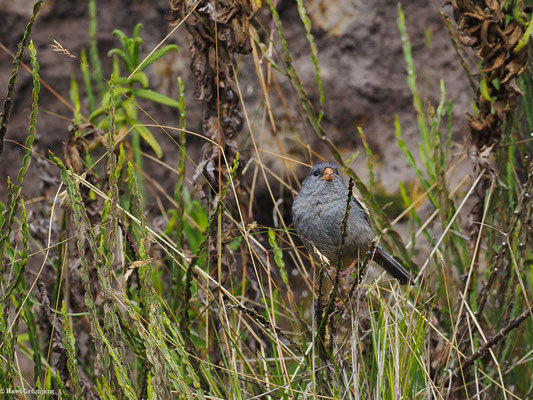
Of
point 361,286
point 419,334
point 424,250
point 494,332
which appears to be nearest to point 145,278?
point 361,286

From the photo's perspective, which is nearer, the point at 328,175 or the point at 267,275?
the point at 267,275

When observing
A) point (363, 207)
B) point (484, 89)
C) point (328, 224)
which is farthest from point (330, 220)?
point (484, 89)

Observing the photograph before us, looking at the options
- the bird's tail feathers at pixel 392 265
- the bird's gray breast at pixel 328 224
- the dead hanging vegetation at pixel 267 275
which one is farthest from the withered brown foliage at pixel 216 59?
the bird's tail feathers at pixel 392 265

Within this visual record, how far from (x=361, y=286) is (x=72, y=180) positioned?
38.0 inches

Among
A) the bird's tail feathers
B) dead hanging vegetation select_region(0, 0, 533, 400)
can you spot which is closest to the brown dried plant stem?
dead hanging vegetation select_region(0, 0, 533, 400)

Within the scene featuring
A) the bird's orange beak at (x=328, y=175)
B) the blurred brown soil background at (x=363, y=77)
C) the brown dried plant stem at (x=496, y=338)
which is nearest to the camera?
the brown dried plant stem at (x=496, y=338)

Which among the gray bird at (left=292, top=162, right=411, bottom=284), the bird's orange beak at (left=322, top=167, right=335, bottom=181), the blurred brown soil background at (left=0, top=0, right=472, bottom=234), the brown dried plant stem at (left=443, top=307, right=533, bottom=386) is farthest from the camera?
the blurred brown soil background at (left=0, top=0, right=472, bottom=234)

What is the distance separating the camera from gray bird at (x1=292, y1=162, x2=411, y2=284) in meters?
2.85

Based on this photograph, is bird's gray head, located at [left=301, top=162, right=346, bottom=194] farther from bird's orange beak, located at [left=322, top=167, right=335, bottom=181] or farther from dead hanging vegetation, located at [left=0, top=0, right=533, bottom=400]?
dead hanging vegetation, located at [left=0, top=0, right=533, bottom=400]

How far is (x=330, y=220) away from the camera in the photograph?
287 cm

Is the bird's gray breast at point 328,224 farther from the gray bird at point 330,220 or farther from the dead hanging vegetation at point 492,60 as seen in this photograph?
the dead hanging vegetation at point 492,60

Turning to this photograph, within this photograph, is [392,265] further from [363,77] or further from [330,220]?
[363,77]

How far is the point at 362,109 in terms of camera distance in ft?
14.2

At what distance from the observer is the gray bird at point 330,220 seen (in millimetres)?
2854
